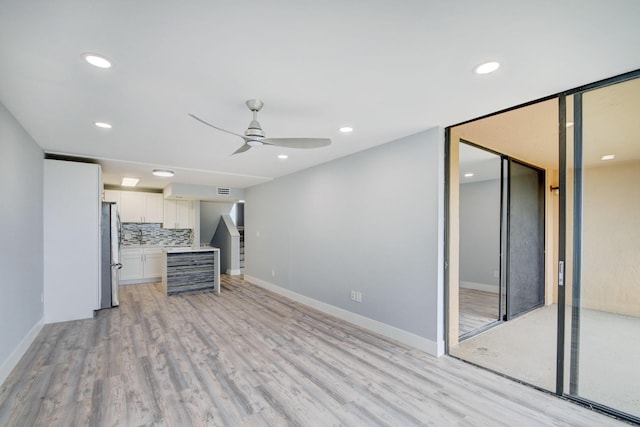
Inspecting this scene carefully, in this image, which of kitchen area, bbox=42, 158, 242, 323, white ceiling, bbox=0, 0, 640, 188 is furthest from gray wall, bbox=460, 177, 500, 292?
kitchen area, bbox=42, 158, 242, 323

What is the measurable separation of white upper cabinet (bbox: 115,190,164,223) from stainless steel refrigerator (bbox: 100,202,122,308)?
2.29 m

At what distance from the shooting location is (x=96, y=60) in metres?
1.77

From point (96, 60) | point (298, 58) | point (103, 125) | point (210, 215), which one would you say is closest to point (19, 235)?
point (103, 125)

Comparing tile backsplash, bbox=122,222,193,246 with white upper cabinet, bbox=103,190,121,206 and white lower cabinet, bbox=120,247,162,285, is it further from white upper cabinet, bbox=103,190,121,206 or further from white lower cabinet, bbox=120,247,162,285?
white upper cabinet, bbox=103,190,121,206

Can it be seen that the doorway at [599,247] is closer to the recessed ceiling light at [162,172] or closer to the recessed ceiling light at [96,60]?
the recessed ceiling light at [96,60]

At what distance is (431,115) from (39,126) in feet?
12.9

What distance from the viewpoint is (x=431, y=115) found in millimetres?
→ 2695

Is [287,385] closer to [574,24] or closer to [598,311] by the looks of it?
[598,311]

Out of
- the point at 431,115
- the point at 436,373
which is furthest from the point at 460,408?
the point at 431,115

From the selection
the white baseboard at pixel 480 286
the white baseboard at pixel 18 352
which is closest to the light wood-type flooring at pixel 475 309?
the white baseboard at pixel 480 286

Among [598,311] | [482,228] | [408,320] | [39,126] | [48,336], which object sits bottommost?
[48,336]

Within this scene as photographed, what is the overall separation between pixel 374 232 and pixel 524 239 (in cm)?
251

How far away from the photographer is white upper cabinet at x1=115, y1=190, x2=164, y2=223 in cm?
680

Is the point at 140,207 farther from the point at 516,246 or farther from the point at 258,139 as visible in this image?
the point at 516,246
